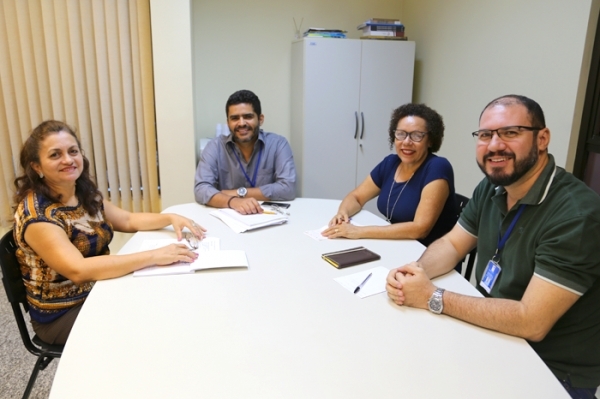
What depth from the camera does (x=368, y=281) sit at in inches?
56.4

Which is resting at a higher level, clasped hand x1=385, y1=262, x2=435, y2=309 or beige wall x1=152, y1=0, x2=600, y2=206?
beige wall x1=152, y1=0, x2=600, y2=206

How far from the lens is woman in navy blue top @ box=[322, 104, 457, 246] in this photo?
74.1 inches

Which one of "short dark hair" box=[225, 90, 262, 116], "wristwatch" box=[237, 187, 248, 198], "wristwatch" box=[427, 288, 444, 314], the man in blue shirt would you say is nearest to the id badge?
"wristwatch" box=[427, 288, 444, 314]

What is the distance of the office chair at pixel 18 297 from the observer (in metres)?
1.51

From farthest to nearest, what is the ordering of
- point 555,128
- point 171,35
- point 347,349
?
point 171,35, point 555,128, point 347,349

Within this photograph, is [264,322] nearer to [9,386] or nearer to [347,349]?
[347,349]

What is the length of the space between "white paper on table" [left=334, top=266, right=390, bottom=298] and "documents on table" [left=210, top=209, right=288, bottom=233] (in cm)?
63

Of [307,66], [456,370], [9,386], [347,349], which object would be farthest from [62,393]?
[307,66]

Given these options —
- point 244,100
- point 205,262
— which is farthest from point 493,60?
point 205,262

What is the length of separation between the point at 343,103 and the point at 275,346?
9.07 feet

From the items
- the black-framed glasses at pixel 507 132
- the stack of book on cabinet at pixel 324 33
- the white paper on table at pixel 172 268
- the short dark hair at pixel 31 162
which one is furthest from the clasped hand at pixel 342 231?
the stack of book on cabinet at pixel 324 33

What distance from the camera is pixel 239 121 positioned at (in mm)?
2635

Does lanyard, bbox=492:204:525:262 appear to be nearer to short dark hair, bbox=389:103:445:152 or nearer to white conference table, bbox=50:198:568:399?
white conference table, bbox=50:198:568:399

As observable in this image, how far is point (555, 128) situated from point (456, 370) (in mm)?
1799
